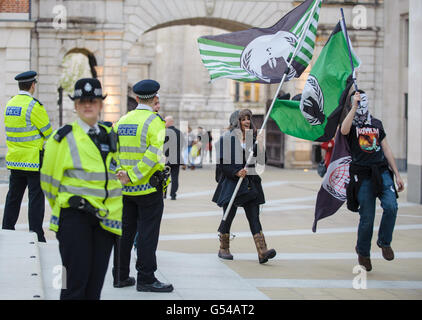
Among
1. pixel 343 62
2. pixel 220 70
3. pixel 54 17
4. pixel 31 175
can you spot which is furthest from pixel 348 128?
pixel 54 17

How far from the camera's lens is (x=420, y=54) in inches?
609

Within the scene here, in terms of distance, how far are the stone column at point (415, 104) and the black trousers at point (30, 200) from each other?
8.93 m

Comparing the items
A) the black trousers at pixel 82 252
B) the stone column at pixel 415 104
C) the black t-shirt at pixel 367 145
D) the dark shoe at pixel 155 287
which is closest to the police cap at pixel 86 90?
the black trousers at pixel 82 252

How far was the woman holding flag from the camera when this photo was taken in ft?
29.8

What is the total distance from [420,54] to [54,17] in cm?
1406

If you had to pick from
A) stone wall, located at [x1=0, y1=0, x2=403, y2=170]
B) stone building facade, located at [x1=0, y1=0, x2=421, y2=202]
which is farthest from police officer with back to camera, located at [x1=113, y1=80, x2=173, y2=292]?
stone wall, located at [x1=0, y1=0, x2=403, y2=170]

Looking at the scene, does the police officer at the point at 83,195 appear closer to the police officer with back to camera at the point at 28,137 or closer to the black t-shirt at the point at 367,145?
the black t-shirt at the point at 367,145

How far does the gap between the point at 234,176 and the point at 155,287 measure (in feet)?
8.07

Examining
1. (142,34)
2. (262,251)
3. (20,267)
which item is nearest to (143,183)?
(20,267)

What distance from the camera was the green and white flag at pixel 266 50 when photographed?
30.7 feet

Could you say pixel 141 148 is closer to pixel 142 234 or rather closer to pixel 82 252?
pixel 142 234
